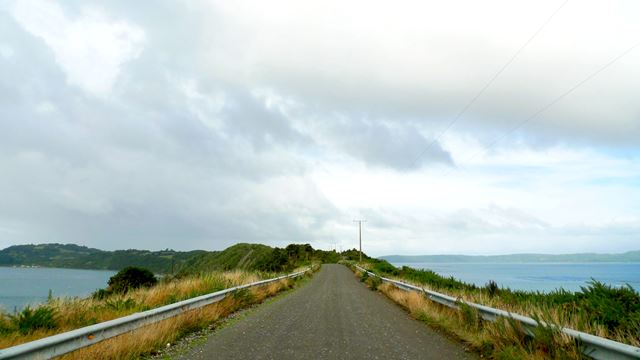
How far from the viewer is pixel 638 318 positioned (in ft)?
21.9

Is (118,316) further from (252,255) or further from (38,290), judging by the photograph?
(252,255)

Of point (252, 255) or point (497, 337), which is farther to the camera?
point (252, 255)

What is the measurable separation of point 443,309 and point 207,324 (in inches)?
242

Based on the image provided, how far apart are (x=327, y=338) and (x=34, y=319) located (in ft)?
16.6

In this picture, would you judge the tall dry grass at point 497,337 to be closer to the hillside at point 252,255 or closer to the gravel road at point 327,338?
the gravel road at point 327,338

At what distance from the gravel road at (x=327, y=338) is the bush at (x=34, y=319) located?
99.2 inches

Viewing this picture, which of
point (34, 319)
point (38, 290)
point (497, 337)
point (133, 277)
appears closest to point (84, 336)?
point (34, 319)

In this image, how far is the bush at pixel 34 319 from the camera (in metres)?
7.12

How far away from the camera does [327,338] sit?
8.52m

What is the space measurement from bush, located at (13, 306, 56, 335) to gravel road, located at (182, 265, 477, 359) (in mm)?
2520

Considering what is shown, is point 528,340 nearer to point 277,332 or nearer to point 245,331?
point 277,332

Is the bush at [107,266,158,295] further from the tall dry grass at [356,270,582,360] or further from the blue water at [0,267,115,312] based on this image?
the tall dry grass at [356,270,582,360]

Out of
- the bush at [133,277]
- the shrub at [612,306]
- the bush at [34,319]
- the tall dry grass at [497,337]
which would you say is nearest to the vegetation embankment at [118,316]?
the bush at [34,319]

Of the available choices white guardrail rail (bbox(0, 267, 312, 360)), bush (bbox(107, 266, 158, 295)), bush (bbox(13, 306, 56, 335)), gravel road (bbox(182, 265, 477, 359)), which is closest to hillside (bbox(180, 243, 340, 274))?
bush (bbox(107, 266, 158, 295))
